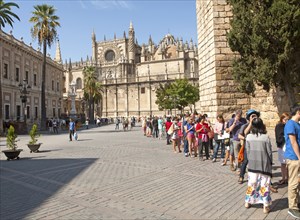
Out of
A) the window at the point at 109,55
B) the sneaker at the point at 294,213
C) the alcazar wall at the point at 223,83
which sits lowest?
the sneaker at the point at 294,213

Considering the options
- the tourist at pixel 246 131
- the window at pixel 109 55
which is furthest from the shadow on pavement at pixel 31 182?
the window at pixel 109 55

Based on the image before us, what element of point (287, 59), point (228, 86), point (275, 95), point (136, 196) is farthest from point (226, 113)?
point (136, 196)

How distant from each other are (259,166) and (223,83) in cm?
809

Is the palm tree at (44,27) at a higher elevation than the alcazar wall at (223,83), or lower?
higher

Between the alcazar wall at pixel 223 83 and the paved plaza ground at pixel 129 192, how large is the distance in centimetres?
407

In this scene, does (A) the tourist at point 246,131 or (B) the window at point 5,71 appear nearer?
(A) the tourist at point 246,131

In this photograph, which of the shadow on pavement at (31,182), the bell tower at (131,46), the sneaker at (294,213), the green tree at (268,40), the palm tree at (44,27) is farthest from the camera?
the bell tower at (131,46)

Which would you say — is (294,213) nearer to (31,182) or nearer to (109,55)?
(31,182)

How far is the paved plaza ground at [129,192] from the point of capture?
4711 millimetres

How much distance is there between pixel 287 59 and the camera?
9.56 metres

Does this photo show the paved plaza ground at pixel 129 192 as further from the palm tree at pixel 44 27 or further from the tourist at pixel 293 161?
the palm tree at pixel 44 27

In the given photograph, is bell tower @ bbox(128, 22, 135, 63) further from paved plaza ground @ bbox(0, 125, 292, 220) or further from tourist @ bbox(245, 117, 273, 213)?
tourist @ bbox(245, 117, 273, 213)

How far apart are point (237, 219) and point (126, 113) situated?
6758cm

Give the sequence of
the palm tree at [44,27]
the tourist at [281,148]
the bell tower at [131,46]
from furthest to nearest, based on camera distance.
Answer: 1. the bell tower at [131,46]
2. the palm tree at [44,27]
3. the tourist at [281,148]
